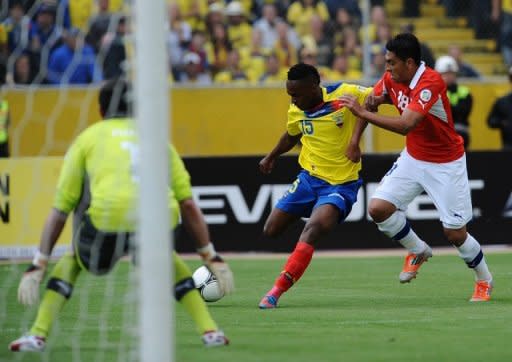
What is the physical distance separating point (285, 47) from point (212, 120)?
1544 millimetres

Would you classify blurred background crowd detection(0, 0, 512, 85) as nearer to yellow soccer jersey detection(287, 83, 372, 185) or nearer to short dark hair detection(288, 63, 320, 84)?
yellow soccer jersey detection(287, 83, 372, 185)

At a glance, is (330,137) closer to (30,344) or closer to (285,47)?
(30,344)

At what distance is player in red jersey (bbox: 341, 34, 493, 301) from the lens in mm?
9711

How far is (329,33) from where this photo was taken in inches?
695

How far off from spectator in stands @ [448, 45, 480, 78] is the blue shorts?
8168mm

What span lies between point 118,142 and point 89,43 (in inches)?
326

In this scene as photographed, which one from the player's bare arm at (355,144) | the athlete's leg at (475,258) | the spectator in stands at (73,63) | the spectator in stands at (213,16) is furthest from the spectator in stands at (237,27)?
the athlete's leg at (475,258)

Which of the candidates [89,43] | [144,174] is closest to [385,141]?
[89,43]

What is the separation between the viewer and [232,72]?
57.5 ft

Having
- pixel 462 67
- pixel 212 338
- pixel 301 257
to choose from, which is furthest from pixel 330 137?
pixel 462 67

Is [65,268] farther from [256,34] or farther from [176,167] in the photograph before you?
[256,34]

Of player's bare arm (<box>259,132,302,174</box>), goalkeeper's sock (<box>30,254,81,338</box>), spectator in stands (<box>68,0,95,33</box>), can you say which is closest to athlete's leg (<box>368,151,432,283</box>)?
player's bare arm (<box>259,132,302,174</box>)

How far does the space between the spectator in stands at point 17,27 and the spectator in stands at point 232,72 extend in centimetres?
374

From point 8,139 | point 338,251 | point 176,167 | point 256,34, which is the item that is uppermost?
point 176,167
